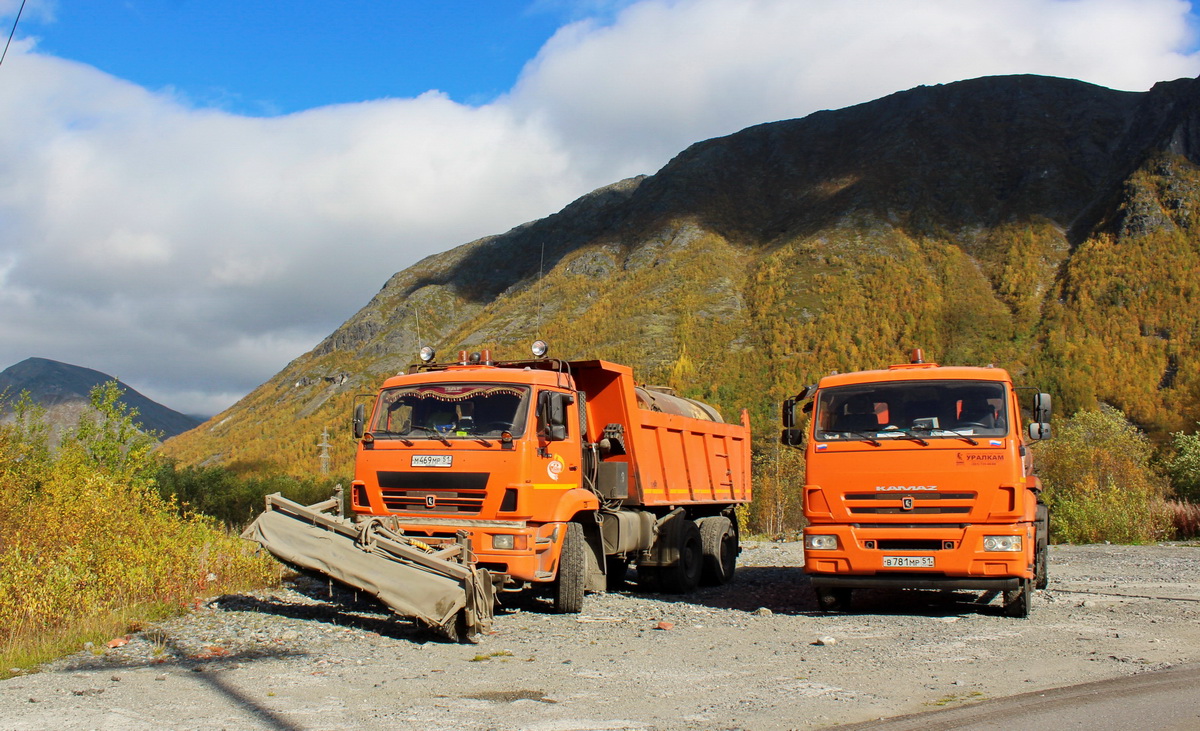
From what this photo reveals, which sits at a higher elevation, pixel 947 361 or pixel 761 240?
pixel 761 240

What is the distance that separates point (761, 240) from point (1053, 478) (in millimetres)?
73533

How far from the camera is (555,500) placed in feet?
34.0

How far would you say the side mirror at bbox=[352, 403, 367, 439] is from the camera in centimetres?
1097

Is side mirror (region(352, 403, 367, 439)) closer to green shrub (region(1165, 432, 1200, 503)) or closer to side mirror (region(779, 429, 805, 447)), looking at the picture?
side mirror (region(779, 429, 805, 447))

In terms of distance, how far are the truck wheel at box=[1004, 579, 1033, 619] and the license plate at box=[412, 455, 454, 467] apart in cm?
627

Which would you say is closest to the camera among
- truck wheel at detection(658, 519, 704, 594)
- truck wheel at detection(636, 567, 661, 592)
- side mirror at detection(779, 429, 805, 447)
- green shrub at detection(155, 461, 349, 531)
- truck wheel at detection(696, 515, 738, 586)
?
side mirror at detection(779, 429, 805, 447)

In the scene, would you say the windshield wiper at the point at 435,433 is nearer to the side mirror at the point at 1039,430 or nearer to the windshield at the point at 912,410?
the windshield at the point at 912,410

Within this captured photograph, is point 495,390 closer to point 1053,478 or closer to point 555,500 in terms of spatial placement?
point 555,500

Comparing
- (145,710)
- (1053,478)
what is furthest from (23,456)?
(1053,478)

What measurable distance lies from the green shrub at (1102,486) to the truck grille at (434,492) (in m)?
17.7

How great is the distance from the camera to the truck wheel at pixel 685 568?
1327 cm

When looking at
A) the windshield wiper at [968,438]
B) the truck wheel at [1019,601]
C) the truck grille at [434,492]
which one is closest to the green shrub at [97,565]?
the truck grille at [434,492]

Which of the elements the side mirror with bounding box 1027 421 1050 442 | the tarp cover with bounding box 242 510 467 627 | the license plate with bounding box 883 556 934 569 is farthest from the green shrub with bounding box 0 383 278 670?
the side mirror with bounding box 1027 421 1050 442

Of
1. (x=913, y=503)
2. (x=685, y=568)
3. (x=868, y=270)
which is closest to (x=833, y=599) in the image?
(x=913, y=503)
